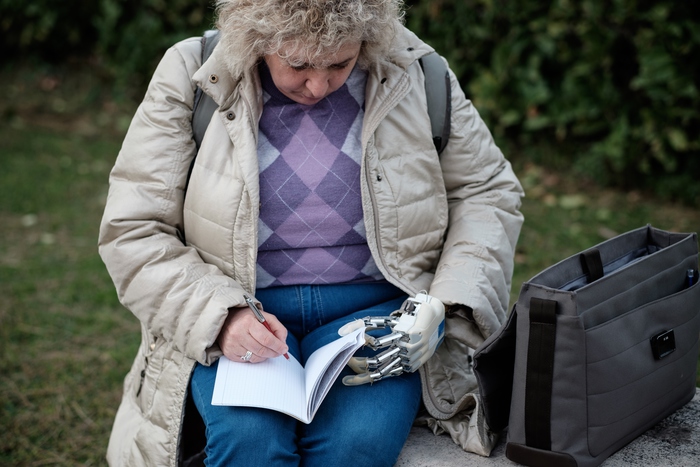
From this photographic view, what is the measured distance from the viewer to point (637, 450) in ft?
6.40

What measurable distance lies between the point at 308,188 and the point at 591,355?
882 millimetres

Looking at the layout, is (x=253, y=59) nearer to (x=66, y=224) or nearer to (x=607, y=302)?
(x=607, y=302)

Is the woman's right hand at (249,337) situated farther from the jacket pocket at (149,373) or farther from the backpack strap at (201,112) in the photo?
the backpack strap at (201,112)

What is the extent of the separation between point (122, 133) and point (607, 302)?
561 centimetres

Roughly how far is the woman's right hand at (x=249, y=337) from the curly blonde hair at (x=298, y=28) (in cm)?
66

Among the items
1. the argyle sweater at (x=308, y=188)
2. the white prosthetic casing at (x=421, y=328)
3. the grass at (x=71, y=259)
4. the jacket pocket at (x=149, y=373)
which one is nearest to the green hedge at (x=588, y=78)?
the grass at (x=71, y=259)

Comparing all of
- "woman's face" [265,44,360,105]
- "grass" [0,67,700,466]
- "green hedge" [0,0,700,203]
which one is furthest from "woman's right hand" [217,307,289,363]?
"green hedge" [0,0,700,203]

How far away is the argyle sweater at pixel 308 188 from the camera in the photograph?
2.07m

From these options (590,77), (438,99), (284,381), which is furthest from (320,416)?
(590,77)

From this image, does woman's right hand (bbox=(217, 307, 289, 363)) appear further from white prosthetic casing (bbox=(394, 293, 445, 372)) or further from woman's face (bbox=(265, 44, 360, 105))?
woman's face (bbox=(265, 44, 360, 105))

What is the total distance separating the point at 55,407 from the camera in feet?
10.1

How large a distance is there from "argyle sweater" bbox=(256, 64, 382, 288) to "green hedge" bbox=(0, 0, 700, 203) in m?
2.79

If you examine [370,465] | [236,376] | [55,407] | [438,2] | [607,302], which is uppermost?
[438,2]

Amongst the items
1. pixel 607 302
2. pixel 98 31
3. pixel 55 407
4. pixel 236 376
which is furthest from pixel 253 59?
pixel 98 31
